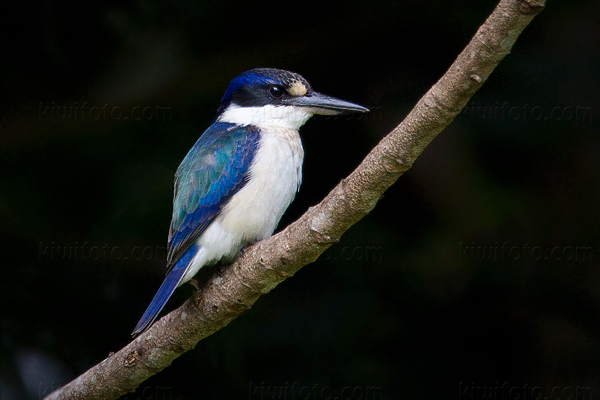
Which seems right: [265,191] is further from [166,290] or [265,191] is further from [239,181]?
[166,290]

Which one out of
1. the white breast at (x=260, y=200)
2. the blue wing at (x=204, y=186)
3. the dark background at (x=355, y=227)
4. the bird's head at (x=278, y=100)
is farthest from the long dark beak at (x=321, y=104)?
the dark background at (x=355, y=227)

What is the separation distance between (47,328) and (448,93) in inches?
128

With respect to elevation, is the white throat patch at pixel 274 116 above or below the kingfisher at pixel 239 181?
above

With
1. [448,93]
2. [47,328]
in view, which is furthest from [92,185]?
[448,93]

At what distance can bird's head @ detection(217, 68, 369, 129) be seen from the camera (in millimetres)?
3955

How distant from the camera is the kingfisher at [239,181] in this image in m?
3.57

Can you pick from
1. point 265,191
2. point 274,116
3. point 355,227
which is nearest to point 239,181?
point 265,191

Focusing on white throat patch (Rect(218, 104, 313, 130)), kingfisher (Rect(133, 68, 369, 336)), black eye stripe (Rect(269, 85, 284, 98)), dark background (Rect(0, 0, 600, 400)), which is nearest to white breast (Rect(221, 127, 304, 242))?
kingfisher (Rect(133, 68, 369, 336))

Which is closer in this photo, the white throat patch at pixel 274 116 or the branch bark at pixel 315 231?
the branch bark at pixel 315 231

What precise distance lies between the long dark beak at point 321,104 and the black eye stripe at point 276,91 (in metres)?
0.08

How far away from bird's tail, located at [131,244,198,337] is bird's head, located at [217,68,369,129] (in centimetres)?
81

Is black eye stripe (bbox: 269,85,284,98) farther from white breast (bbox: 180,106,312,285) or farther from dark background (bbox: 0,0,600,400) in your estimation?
dark background (bbox: 0,0,600,400)

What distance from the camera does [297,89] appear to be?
3.99m

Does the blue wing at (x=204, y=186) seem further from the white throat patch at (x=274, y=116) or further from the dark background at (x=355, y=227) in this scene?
the dark background at (x=355, y=227)
